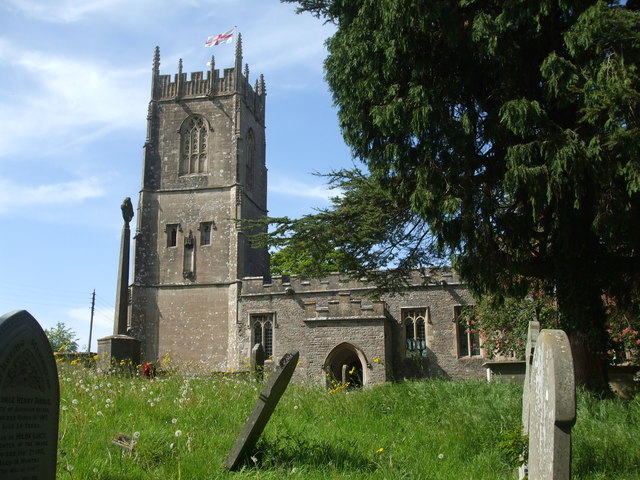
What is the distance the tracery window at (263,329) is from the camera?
2844 centimetres

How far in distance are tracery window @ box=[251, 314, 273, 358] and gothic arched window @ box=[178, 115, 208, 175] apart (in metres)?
10.9

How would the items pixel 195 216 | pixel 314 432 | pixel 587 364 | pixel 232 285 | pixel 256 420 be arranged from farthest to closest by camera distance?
pixel 195 216 < pixel 232 285 < pixel 587 364 < pixel 314 432 < pixel 256 420

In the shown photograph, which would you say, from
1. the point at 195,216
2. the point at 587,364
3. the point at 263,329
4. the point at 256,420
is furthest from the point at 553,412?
the point at 195,216

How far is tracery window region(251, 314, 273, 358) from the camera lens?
93.3 feet

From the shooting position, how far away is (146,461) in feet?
17.1

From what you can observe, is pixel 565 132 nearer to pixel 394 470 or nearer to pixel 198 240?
pixel 394 470

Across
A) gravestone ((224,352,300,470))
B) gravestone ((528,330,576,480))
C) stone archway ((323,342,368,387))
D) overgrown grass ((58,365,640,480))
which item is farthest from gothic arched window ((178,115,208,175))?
gravestone ((528,330,576,480))

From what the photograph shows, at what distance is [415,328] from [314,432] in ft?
66.7

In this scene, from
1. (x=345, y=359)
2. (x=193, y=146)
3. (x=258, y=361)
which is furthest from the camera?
(x=193, y=146)

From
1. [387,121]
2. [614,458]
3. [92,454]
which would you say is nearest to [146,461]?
[92,454]

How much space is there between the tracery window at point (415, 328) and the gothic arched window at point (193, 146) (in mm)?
15129

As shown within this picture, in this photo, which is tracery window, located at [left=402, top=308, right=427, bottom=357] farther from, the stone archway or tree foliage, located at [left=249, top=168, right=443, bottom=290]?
tree foliage, located at [left=249, top=168, right=443, bottom=290]

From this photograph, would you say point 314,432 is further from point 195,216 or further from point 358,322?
point 195,216

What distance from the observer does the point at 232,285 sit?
3300 centimetres
